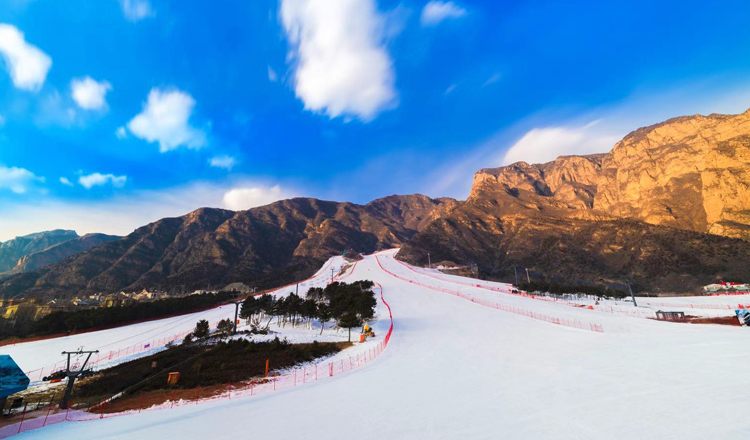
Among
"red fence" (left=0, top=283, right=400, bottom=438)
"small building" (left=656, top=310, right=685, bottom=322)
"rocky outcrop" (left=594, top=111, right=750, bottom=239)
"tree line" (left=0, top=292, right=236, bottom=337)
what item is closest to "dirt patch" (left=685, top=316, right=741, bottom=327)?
"small building" (left=656, top=310, right=685, bottom=322)

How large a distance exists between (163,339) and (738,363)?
2405 inches

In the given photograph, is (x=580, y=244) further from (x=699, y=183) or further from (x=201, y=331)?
(x=201, y=331)

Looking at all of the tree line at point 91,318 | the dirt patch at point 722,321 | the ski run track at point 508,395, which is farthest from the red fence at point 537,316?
the tree line at point 91,318

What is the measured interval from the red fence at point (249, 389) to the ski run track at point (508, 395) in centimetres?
88

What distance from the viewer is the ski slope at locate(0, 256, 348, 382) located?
3678 cm

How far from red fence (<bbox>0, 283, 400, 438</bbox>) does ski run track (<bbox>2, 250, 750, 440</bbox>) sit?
2.89 ft

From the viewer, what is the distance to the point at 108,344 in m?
44.3

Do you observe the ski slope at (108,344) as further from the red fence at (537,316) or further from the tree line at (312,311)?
the red fence at (537,316)

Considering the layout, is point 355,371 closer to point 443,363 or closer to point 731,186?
point 443,363

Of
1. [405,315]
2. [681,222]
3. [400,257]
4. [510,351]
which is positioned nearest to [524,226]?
[681,222]

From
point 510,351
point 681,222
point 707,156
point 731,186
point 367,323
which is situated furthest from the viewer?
point 707,156

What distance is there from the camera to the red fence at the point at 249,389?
1593cm

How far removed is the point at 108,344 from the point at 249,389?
135ft

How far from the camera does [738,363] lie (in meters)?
14.8
